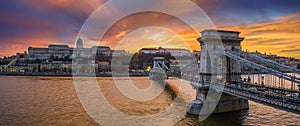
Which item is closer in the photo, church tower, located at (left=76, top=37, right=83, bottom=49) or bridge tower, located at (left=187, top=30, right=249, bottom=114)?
bridge tower, located at (left=187, top=30, right=249, bottom=114)

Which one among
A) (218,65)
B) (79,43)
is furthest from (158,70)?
(79,43)

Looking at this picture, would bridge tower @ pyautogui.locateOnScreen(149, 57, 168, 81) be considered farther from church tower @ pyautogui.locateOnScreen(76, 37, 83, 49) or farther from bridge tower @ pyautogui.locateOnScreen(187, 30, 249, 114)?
church tower @ pyautogui.locateOnScreen(76, 37, 83, 49)

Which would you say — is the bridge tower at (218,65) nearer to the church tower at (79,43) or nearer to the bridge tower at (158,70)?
the bridge tower at (158,70)

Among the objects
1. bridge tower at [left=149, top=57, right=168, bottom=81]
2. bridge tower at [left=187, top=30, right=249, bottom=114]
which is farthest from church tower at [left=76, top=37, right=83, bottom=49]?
bridge tower at [left=187, top=30, right=249, bottom=114]

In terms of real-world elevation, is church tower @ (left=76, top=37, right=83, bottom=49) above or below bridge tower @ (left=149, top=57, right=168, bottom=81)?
above

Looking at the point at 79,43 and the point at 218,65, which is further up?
the point at 79,43

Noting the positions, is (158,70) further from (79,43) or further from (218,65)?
(79,43)

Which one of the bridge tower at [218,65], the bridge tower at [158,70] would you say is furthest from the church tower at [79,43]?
the bridge tower at [218,65]

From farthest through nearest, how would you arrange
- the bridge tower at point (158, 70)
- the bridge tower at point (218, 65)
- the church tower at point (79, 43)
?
the church tower at point (79, 43) < the bridge tower at point (158, 70) < the bridge tower at point (218, 65)

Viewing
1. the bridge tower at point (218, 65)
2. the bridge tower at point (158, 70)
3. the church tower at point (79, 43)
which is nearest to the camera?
the bridge tower at point (218, 65)
